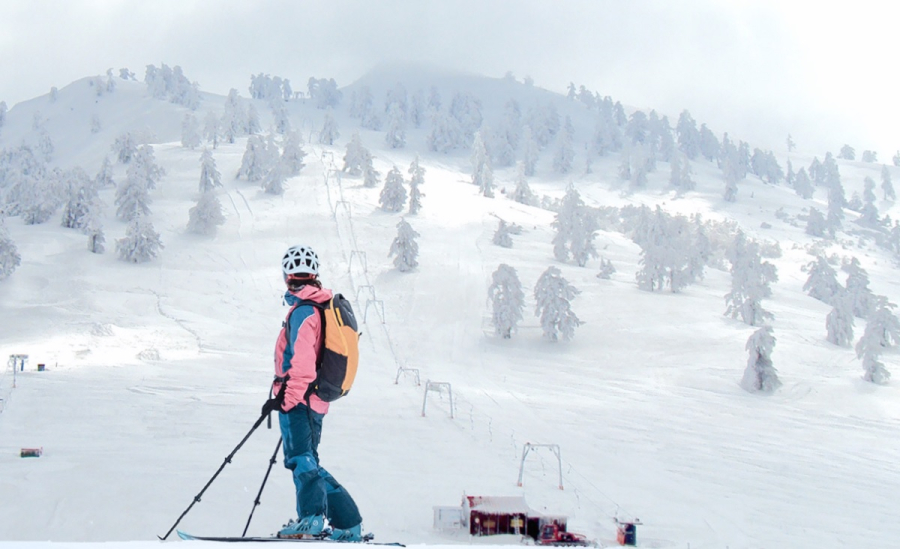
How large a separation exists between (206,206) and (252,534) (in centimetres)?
4706

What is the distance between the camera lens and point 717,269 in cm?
6538

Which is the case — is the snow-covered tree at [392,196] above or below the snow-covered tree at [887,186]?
below

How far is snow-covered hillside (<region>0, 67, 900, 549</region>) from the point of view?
9.20 meters

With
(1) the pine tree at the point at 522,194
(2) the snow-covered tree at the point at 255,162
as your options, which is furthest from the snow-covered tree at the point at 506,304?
(1) the pine tree at the point at 522,194

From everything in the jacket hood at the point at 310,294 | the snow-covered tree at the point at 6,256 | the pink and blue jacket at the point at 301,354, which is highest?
the jacket hood at the point at 310,294

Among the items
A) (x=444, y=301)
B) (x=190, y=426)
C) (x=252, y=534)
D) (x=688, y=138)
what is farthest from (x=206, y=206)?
(x=688, y=138)

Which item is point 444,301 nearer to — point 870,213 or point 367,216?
point 367,216

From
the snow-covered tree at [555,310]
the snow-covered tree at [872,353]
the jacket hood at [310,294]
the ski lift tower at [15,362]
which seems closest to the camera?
the jacket hood at [310,294]

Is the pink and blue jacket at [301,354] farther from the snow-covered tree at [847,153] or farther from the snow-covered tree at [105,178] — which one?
the snow-covered tree at [847,153]

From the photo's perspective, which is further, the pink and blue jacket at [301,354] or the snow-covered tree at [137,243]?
the snow-covered tree at [137,243]

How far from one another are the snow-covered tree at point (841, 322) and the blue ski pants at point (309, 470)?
1579 inches

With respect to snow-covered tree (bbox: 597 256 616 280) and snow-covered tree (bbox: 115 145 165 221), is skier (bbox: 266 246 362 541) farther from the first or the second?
snow-covered tree (bbox: 115 145 165 221)

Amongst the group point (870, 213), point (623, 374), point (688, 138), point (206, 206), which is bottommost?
point (623, 374)

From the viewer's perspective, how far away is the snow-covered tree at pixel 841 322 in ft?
124
